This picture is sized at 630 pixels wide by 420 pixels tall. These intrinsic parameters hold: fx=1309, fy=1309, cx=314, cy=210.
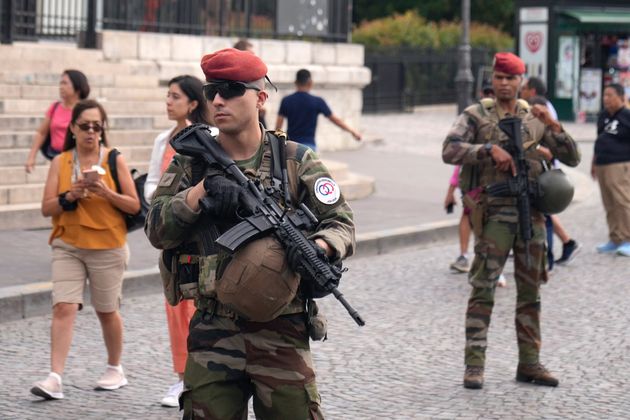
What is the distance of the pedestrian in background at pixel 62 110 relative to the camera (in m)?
10.5

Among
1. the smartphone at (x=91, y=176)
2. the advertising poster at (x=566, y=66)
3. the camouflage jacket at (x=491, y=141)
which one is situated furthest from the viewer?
the advertising poster at (x=566, y=66)

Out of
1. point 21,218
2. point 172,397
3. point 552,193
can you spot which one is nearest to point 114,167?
point 172,397

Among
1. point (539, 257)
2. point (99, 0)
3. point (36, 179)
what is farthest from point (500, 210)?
point (99, 0)

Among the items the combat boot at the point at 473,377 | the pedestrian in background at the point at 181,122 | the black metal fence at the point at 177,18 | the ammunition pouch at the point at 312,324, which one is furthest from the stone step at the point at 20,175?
the ammunition pouch at the point at 312,324

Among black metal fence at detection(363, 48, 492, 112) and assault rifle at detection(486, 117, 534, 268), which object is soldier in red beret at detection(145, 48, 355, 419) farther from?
black metal fence at detection(363, 48, 492, 112)

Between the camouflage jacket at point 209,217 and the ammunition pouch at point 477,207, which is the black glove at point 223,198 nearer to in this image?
the camouflage jacket at point 209,217

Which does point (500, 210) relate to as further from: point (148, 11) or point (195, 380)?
point (148, 11)

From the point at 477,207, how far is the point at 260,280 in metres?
3.37

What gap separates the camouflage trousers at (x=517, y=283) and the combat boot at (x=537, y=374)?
0.03 m

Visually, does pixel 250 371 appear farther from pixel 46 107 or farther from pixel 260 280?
pixel 46 107

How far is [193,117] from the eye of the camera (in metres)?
6.70

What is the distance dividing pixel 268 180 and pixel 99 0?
15.2m

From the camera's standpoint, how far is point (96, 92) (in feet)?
54.9

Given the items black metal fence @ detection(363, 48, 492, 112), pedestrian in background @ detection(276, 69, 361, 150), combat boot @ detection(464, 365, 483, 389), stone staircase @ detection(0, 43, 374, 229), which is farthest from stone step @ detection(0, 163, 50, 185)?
black metal fence @ detection(363, 48, 492, 112)
